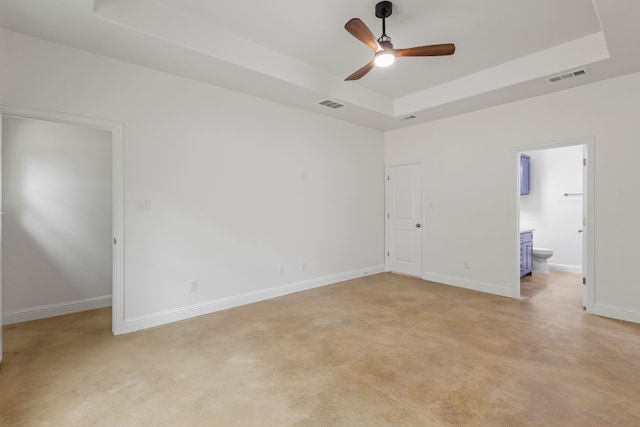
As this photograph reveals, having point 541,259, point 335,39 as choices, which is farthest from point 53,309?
point 541,259

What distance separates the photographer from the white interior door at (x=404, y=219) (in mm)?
5531

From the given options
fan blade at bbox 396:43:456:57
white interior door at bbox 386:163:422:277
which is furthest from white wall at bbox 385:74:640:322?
fan blade at bbox 396:43:456:57

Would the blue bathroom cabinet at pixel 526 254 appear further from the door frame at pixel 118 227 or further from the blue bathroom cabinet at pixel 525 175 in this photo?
the door frame at pixel 118 227

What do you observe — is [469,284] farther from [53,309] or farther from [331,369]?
[53,309]

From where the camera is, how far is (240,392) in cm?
213

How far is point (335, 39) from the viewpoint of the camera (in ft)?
10.6

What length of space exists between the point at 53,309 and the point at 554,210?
27.8 feet

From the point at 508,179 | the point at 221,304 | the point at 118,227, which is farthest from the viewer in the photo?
the point at 508,179

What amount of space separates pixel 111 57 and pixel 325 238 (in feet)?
11.8

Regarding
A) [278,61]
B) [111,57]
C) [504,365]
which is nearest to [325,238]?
[278,61]

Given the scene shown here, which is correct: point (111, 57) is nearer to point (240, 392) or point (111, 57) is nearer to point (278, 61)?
point (278, 61)

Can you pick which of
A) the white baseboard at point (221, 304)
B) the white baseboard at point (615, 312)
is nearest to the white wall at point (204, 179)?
the white baseboard at point (221, 304)

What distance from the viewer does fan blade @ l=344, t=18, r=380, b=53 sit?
2.38 metres

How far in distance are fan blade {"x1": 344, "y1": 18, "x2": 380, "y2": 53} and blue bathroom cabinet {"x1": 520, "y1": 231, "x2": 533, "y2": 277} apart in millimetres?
4270
